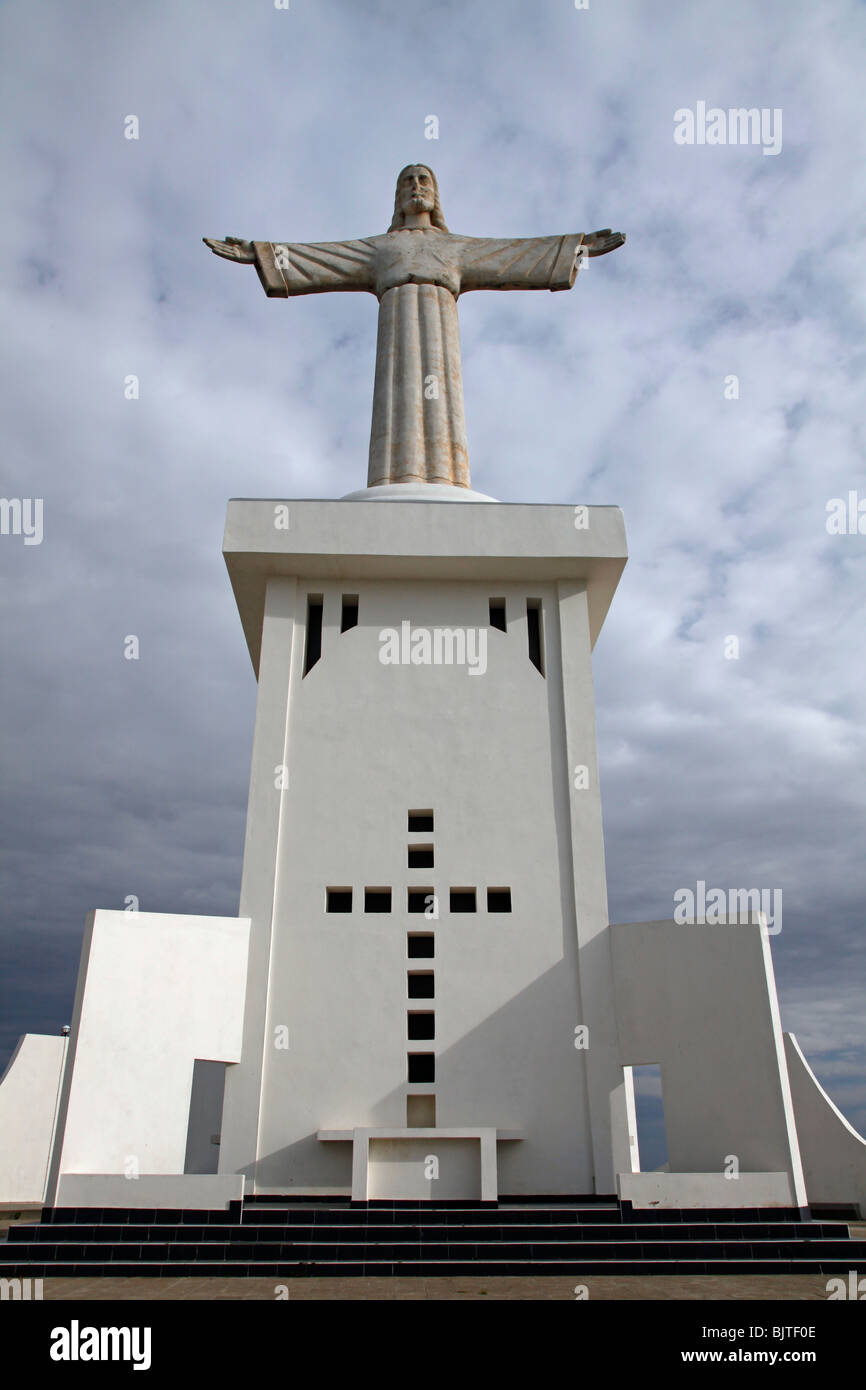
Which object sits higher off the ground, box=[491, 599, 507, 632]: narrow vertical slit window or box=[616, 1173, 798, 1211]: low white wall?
box=[491, 599, 507, 632]: narrow vertical slit window

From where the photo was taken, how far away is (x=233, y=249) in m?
16.9

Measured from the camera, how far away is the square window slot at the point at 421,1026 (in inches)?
453

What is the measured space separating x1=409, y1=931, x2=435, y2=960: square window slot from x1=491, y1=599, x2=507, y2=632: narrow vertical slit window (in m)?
4.76

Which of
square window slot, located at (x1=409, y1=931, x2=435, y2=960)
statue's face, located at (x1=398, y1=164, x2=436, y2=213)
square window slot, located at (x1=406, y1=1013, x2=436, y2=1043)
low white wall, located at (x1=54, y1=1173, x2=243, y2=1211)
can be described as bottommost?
low white wall, located at (x1=54, y1=1173, x2=243, y2=1211)

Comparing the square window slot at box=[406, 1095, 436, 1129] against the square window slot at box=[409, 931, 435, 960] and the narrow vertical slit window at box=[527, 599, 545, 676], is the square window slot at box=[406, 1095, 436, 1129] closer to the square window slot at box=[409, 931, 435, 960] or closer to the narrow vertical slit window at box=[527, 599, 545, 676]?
the square window slot at box=[409, 931, 435, 960]

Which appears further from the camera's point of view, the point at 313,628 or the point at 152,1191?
the point at 313,628

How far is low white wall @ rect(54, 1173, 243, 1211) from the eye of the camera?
9067 millimetres

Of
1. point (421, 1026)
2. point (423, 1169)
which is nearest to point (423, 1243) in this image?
point (423, 1169)

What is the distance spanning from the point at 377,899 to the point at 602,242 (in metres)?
12.8

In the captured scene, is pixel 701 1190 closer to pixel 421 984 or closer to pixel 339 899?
pixel 421 984

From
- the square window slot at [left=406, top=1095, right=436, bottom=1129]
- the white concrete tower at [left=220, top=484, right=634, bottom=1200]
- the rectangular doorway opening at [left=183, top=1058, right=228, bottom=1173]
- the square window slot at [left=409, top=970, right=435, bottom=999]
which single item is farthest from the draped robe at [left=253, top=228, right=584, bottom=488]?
the rectangular doorway opening at [left=183, top=1058, right=228, bottom=1173]

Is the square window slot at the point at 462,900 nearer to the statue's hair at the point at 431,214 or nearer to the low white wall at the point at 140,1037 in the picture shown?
the low white wall at the point at 140,1037

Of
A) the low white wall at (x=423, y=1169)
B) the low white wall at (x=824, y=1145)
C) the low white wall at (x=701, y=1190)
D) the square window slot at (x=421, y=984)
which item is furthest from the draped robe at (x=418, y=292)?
the low white wall at (x=824, y=1145)
